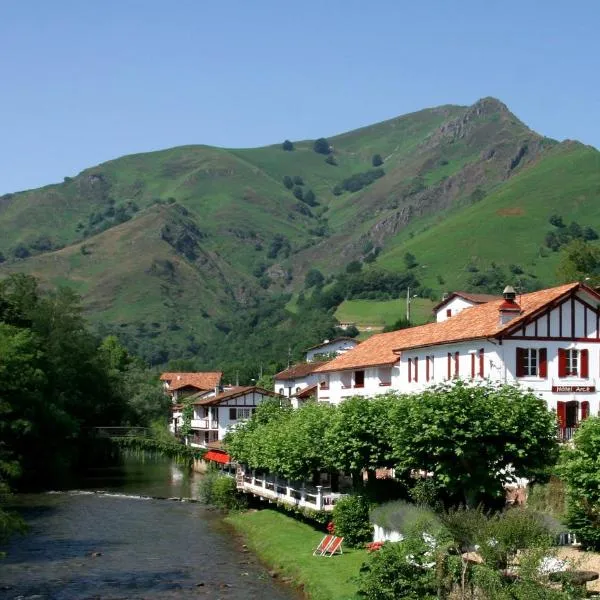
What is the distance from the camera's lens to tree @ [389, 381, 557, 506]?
44156 mm

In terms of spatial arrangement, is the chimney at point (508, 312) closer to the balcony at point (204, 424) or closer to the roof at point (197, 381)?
the balcony at point (204, 424)

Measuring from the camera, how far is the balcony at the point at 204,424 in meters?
128

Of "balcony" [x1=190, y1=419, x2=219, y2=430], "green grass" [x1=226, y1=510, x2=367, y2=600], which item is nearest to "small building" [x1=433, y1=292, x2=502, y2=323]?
"green grass" [x1=226, y1=510, x2=367, y2=600]

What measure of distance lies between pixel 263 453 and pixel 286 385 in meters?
70.9

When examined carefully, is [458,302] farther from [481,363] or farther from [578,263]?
[578,263]

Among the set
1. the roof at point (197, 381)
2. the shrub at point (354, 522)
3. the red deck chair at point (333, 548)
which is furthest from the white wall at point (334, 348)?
the red deck chair at point (333, 548)

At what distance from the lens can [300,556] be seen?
4953cm

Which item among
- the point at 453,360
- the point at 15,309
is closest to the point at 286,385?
the point at 15,309

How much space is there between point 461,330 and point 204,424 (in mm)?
74032

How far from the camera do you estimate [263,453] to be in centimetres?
6650

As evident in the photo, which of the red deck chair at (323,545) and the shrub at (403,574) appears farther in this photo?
the red deck chair at (323,545)

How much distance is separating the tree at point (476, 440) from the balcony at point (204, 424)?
3257 inches

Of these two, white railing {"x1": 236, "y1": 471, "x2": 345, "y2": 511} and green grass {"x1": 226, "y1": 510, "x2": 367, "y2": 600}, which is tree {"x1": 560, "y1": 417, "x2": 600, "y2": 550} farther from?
white railing {"x1": 236, "y1": 471, "x2": 345, "y2": 511}

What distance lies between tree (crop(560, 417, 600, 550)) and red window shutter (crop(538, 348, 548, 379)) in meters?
15.6
